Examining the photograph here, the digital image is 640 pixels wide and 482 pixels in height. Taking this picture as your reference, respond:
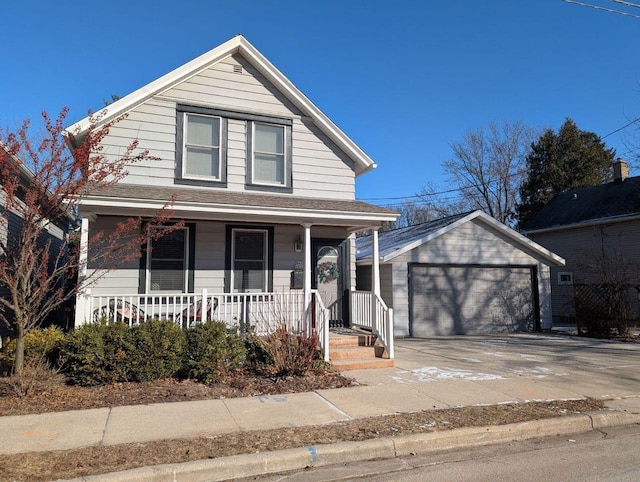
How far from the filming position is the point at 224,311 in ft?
29.8

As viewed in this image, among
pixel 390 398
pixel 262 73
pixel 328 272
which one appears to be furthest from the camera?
pixel 328 272

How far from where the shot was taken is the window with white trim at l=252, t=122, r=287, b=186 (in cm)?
1103

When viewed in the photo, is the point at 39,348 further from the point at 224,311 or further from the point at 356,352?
the point at 356,352

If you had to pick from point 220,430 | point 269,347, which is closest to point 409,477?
point 220,430

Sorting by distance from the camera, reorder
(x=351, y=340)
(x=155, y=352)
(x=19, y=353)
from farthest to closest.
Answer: (x=351, y=340), (x=155, y=352), (x=19, y=353)

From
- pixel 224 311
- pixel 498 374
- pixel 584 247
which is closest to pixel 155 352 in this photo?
pixel 224 311

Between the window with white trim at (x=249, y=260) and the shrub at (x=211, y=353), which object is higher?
the window with white trim at (x=249, y=260)

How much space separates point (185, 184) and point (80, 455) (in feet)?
22.1

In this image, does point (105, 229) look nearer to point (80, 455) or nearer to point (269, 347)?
point (269, 347)

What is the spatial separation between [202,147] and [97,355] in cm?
525

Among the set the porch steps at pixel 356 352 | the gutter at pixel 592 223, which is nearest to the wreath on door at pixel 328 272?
the porch steps at pixel 356 352

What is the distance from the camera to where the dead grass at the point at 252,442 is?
421 cm

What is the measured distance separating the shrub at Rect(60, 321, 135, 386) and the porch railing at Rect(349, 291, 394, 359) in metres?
4.79

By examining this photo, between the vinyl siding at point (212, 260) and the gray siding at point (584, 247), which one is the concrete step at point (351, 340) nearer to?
the vinyl siding at point (212, 260)
